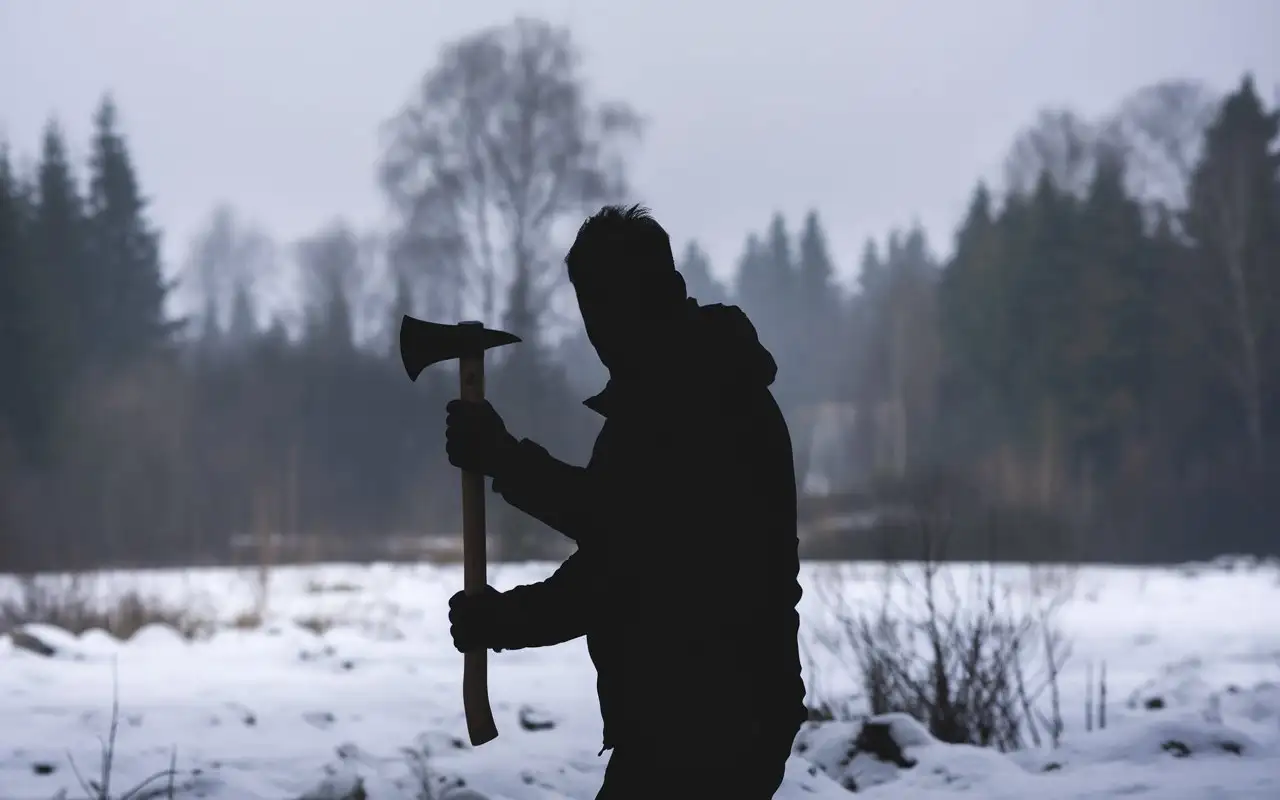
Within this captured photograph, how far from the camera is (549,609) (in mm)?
1835

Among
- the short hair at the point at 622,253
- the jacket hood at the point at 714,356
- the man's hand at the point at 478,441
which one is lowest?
the man's hand at the point at 478,441

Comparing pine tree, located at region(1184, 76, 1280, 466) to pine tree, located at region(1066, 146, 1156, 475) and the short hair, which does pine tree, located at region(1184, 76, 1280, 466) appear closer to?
pine tree, located at region(1066, 146, 1156, 475)

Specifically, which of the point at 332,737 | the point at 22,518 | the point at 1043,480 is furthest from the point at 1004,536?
the point at 22,518

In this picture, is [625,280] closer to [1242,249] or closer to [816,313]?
[1242,249]

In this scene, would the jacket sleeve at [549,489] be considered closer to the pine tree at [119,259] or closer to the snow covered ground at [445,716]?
the snow covered ground at [445,716]

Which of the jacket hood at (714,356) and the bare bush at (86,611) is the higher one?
the jacket hood at (714,356)

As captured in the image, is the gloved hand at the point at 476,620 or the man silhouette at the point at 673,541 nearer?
the man silhouette at the point at 673,541

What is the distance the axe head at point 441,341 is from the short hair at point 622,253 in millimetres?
235

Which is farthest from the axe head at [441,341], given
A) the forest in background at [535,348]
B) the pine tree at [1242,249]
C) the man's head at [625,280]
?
the pine tree at [1242,249]

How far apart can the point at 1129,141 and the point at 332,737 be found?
28.9 metres

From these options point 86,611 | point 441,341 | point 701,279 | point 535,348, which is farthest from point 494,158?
point 701,279

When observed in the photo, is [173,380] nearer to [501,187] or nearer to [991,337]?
[501,187]

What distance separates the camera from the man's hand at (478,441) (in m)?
1.90

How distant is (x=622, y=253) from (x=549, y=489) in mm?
350
